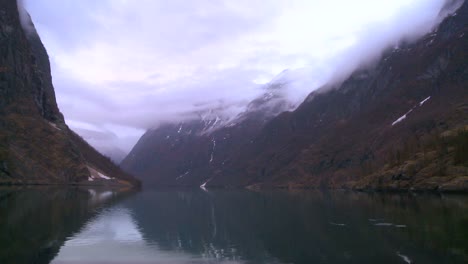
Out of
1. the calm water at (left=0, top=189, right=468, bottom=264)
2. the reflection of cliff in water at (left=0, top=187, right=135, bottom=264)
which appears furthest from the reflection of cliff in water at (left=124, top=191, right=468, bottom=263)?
the reflection of cliff in water at (left=0, top=187, right=135, bottom=264)

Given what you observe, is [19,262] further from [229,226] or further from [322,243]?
[229,226]

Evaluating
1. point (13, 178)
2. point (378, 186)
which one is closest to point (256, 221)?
point (378, 186)

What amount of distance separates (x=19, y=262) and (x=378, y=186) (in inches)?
6435

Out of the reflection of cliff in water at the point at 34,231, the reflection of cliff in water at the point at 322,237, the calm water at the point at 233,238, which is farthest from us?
the reflection of cliff in water at the point at 322,237

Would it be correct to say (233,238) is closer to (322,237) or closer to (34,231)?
(322,237)

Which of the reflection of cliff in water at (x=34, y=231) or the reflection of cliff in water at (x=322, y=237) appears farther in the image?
the reflection of cliff in water at (x=322, y=237)

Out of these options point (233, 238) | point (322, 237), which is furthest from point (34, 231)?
point (322, 237)

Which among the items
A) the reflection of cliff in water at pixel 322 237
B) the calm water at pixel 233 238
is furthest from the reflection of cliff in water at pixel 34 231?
the reflection of cliff in water at pixel 322 237

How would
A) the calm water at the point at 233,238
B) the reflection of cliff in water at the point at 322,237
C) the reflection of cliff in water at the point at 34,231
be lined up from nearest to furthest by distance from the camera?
the reflection of cliff in water at the point at 34,231 < the calm water at the point at 233,238 < the reflection of cliff in water at the point at 322,237

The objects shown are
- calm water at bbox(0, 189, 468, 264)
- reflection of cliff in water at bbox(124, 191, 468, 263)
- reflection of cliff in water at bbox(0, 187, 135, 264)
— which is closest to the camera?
reflection of cliff in water at bbox(0, 187, 135, 264)

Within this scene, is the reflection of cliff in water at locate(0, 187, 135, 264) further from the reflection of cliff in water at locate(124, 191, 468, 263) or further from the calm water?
the reflection of cliff in water at locate(124, 191, 468, 263)

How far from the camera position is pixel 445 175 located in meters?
143

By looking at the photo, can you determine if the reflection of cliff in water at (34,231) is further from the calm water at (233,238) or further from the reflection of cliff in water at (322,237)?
the reflection of cliff in water at (322,237)

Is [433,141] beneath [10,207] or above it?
above
